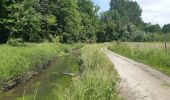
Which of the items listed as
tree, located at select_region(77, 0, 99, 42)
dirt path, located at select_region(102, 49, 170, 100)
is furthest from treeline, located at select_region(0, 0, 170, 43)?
dirt path, located at select_region(102, 49, 170, 100)

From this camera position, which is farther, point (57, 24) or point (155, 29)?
point (155, 29)

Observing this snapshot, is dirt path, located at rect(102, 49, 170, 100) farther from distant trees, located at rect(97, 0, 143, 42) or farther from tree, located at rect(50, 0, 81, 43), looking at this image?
distant trees, located at rect(97, 0, 143, 42)

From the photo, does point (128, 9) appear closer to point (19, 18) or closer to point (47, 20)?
point (47, 20)

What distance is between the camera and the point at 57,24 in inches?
3196

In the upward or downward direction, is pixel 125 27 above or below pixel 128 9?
below

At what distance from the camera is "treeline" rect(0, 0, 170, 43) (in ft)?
162

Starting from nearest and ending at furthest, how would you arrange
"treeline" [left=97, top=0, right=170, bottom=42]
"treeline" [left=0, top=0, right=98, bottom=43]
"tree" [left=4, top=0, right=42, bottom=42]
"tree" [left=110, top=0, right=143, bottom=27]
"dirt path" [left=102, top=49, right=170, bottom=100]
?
"dirt path" [left=102, top=49, right=170, bottom=100], "tree" [left=4, top=0, right=42, bottom=42], "treeline" [left=0, top=0, right=98, bottom=43], "treeline" [left=97, top=0, right=170, bottom=42], "tree" [left=110, top=0, right=143, bottom=27]

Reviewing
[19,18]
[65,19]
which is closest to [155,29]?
[65,19]

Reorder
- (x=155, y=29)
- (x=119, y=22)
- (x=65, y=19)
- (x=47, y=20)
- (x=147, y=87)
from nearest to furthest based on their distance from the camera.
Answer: (x=147, y=87), (x=47, y=20), (x=65, y=19), (x=119, y=22), (x=155, y=29)

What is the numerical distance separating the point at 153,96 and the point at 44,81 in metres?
12.4

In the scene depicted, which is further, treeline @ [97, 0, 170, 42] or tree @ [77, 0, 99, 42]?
treeline @ [97, 0, 170, 42]

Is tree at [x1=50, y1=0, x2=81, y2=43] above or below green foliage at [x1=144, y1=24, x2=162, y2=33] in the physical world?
above

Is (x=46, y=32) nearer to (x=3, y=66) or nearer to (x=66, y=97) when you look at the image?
(x=3, y=66)

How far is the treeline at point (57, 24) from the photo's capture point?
4931 cm
